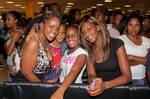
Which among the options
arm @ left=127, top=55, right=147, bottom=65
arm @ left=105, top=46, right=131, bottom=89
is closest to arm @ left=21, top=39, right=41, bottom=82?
arm @ left=105, top=46, right=131, bottom=89

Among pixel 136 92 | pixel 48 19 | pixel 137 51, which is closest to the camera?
pixel 136 92

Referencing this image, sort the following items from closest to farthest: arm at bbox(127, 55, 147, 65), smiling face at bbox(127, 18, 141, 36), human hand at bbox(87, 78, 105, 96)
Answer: human hand at bbox(87, 78, 105, 96) < arm at bbox(127, 55, 147, 65) < smiling face at bbox(127, 18, 141, 36)

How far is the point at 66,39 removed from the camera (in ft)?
12.4

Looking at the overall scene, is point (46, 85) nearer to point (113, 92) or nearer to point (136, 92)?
point (113, 92)

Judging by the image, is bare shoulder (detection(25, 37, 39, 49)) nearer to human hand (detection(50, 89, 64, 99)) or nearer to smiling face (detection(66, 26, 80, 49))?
human hand (detection(50, 89, 64, 99))

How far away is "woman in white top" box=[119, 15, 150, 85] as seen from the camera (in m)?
3.99

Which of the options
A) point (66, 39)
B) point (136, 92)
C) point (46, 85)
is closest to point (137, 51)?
point (66, 39)

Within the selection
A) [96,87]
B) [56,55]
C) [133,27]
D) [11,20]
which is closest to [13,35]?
[11,20]

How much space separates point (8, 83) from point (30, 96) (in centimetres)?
22

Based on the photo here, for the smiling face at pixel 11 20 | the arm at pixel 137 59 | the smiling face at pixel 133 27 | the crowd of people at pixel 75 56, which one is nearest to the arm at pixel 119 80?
the crowd of people at pixel 75 56

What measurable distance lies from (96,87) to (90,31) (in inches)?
28.4

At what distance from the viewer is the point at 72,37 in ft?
12.2

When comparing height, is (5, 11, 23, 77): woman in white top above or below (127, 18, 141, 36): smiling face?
below

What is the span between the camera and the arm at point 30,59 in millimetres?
2895
